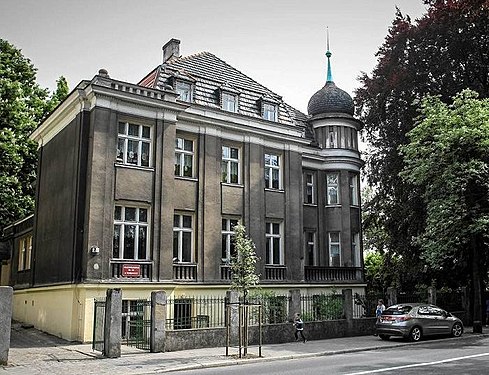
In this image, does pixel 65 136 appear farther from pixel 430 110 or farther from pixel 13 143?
pixel 430 110

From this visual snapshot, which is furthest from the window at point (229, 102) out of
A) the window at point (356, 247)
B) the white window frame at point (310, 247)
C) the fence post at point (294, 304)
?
the window at point (356, 247)

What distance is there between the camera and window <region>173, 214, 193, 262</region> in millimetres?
24422

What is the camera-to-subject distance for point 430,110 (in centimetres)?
2433

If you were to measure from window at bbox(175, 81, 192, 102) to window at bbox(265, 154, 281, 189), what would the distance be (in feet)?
17.1

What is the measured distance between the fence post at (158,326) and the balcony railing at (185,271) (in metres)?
5.42

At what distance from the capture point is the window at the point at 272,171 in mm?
28281

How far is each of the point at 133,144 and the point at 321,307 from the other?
35.4ft

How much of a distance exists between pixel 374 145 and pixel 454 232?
1000 centimetres

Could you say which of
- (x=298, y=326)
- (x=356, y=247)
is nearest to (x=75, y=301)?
(x=298, y=326)

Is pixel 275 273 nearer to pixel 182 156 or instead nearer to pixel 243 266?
pixel 182 156

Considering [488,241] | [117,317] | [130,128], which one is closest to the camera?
[117,317]

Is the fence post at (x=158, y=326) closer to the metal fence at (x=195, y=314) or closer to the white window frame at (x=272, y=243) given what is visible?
the metal fence at (x=195, y=314)

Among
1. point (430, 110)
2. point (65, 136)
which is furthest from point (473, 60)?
point (65, 136)

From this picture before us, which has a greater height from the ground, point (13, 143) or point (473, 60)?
point (473, 60)
